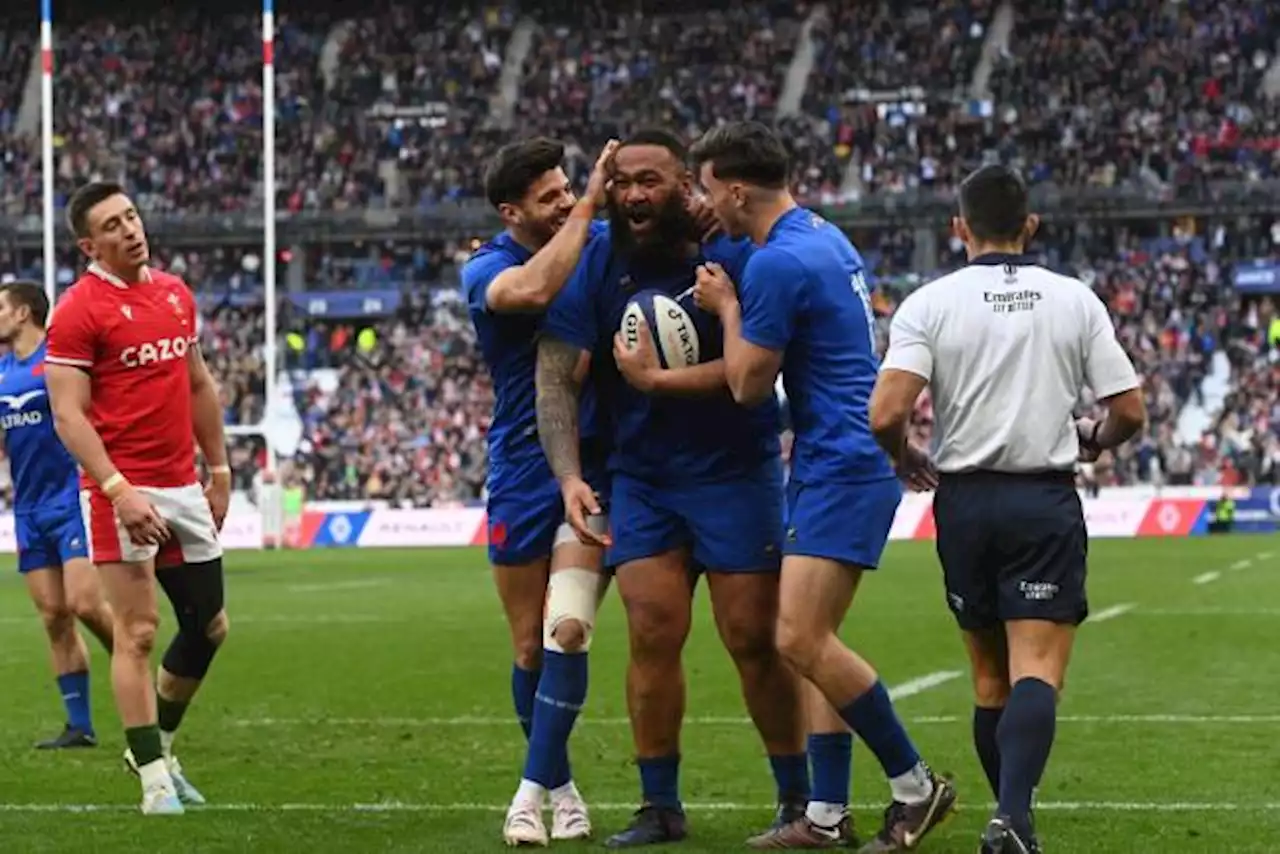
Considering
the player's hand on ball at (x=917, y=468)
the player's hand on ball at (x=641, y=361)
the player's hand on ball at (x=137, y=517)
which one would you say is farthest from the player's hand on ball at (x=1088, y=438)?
the player's hand on ball at (x=137, y=517)

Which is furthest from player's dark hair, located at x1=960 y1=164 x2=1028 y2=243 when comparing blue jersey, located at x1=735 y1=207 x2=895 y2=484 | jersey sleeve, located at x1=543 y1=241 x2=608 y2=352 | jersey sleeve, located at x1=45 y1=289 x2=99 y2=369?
jersey sleeve, located at x1=45 y1=289 x2=99 y2=369

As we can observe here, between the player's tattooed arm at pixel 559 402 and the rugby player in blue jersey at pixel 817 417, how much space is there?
1.93 feet

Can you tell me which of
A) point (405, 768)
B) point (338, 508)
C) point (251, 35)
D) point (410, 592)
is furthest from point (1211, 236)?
point (405, 768)

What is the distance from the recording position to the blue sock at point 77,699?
1091cm

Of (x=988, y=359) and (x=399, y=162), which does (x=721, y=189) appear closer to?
(x=988, y=359)

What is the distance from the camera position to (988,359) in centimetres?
647

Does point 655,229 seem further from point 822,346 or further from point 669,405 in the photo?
point 822,346

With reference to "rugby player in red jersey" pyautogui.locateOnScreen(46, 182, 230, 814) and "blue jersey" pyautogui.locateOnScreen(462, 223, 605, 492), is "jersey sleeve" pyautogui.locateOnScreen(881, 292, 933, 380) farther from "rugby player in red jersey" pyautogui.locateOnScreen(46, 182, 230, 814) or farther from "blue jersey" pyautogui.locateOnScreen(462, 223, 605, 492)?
"rugby player in red jersey" pyautogui.locateOnScreen(46, 182, 230, 814)

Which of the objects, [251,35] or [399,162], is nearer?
[399,162]

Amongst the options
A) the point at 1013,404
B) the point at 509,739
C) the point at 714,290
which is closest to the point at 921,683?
the point at 509,739

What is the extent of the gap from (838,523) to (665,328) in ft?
2.66

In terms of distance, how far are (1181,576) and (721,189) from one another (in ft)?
60.1

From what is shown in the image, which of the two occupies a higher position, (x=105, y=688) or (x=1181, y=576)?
(x=105, y=688)

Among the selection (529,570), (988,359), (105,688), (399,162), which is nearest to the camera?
(988,359)
